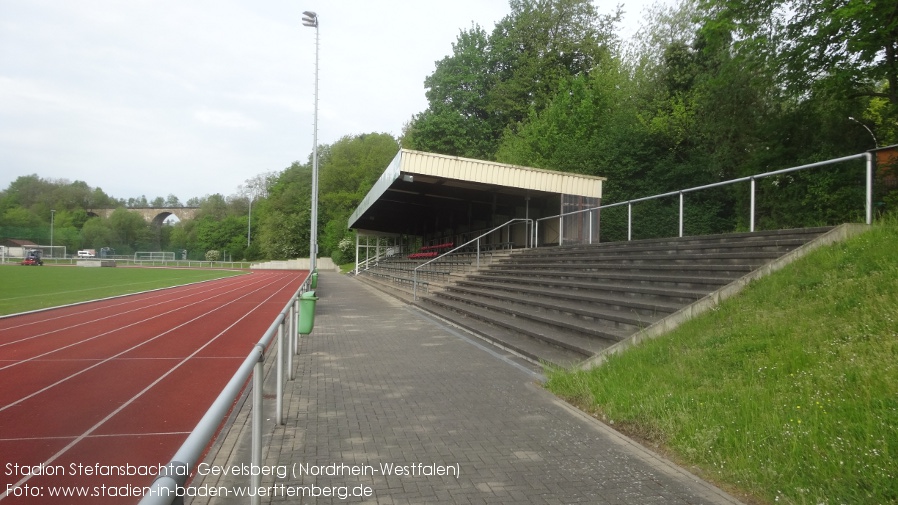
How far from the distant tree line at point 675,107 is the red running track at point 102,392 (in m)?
9.86

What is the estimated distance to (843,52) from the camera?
59.4ft

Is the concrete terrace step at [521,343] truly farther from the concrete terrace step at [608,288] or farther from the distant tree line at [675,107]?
the distant tree line at [675,107]

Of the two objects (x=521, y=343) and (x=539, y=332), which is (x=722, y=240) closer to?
(x=539, y=332)

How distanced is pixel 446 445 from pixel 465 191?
1880 cm

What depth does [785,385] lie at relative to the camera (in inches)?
200

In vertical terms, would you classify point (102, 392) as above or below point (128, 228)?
below

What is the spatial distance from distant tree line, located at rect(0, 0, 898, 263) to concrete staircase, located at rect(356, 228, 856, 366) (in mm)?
1567

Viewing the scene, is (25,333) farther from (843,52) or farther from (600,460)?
(843,52)

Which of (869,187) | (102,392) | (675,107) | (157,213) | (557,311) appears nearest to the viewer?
(102,392)

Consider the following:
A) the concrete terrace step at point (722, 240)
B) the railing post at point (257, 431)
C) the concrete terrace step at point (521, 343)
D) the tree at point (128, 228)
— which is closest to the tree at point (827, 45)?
the concrete terrace step at point (722, 240)

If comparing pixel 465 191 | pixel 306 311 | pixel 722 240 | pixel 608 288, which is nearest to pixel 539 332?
pixel 608 288

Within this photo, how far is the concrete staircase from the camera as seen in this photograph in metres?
8.45

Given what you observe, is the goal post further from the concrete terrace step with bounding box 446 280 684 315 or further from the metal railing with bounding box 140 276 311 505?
the metal railing with bounding box 140 276 311 505

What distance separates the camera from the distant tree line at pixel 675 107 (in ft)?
48.1
